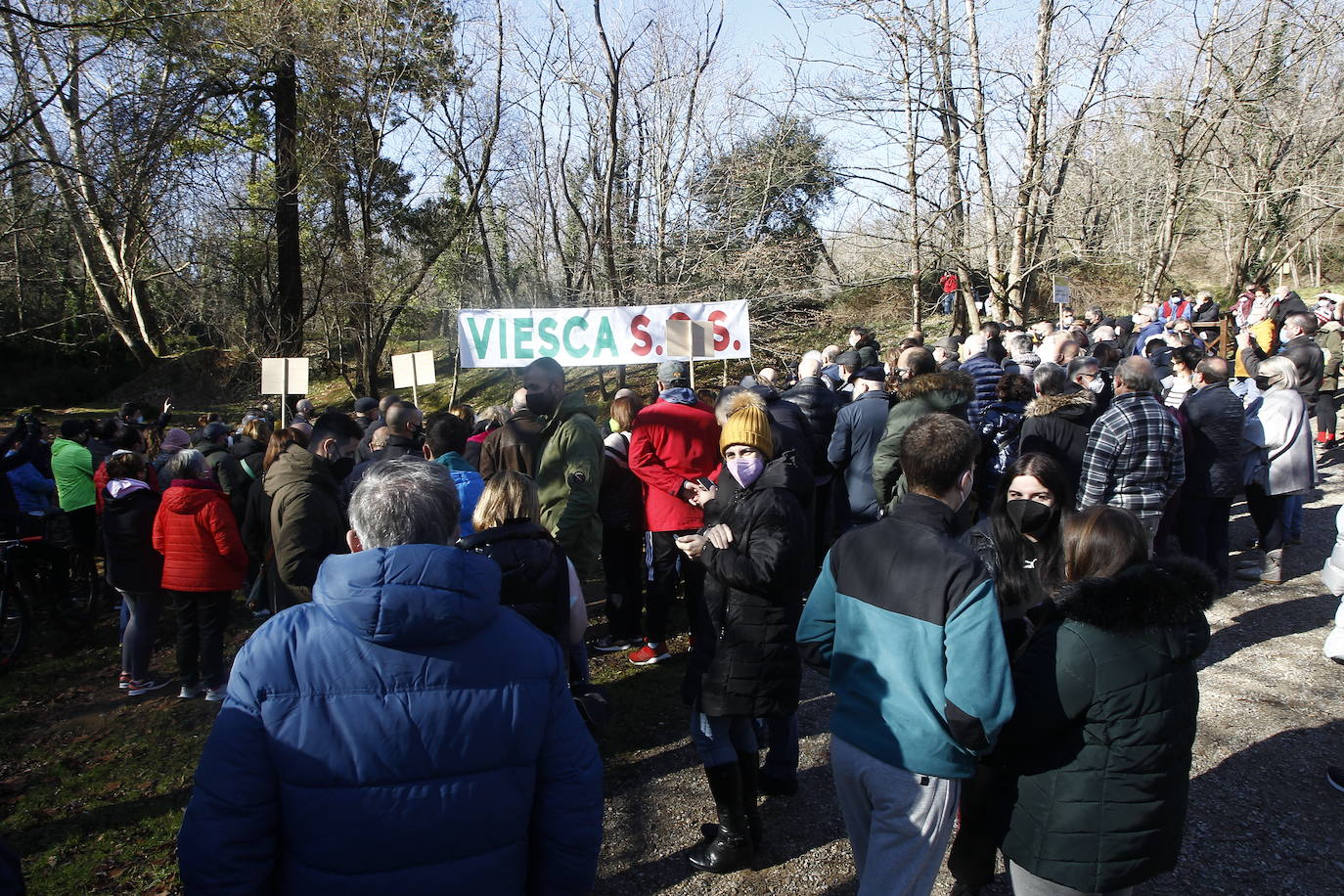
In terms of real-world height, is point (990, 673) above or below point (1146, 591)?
below

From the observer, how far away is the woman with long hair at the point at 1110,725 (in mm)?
2109

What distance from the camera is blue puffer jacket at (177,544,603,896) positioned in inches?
61.6

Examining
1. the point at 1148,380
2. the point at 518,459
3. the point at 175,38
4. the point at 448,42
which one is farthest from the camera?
the point at 448,42

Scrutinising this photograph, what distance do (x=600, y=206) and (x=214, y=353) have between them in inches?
521

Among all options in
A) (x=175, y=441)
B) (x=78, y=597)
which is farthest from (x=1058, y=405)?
(x=78, y=597)

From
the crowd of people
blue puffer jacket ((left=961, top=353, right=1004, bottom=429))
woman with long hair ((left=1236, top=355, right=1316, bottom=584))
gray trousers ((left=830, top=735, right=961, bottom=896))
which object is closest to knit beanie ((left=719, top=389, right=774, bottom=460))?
the crowd of people

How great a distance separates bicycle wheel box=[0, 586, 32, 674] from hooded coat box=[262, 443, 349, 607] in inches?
104

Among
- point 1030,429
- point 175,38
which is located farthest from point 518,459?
point 175,38

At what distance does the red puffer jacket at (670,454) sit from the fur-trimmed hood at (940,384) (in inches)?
52.9

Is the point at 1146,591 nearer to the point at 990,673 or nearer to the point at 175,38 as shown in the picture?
the point at 990,673

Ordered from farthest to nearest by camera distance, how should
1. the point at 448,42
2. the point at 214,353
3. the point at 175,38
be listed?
1. the point at 214,353
2. the point at 448,42
3. the point at 175,38

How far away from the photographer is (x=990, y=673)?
84.6 inches

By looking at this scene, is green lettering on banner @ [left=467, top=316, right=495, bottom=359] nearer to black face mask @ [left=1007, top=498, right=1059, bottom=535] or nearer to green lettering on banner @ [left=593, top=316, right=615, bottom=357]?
green lettering on banner @ [left=593, top=316, right=615, bottom=357]

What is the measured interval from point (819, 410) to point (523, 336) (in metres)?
3.82
